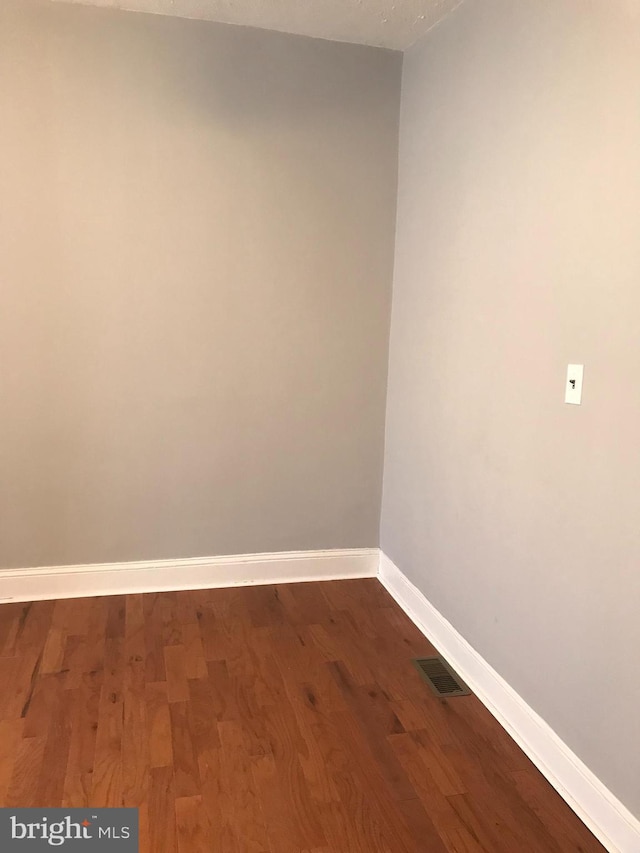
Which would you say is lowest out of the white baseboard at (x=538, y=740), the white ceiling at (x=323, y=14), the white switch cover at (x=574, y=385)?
the white baseboard at (x=538, y=740)

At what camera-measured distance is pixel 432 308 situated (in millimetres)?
Answer: 2637

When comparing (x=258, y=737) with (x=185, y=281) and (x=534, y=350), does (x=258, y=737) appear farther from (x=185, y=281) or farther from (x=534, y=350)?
(x=185, y=281)

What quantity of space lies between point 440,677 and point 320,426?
1215 mm

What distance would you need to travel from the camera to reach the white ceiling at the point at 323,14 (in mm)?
2457

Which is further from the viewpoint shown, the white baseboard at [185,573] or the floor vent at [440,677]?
the white baseboard at [185,573]

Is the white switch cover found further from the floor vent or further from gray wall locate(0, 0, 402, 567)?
gray wall locate(0, 0, 402, 567)

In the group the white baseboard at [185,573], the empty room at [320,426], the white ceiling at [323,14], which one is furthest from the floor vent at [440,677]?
the white ceiling at [323,14]

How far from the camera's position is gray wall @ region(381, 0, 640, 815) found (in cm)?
161

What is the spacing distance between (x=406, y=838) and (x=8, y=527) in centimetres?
201

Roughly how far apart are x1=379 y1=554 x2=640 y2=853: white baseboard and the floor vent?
31mm

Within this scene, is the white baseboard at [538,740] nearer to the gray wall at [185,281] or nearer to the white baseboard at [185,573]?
the white baseboard at [185,573]

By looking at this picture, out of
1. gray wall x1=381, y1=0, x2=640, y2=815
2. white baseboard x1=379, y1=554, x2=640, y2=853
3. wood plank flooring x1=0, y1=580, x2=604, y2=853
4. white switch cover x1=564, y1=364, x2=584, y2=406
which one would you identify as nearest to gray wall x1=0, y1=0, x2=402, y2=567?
gray wall x1=381, y1=0, x2=640, y2=815

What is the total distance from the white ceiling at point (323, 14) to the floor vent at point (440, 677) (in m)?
2.40

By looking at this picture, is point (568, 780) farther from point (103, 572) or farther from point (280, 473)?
point (103, 572)
